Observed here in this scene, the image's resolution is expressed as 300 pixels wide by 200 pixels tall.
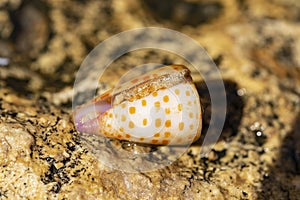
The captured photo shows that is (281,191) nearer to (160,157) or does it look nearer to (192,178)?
(192,178)

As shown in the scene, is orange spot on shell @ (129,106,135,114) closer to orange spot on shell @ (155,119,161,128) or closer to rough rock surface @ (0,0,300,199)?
orange spot on shell @ (155,119,161,128)

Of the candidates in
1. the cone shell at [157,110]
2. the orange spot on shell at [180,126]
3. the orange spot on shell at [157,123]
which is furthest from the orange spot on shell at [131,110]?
the orange spot on shell at [180,126]

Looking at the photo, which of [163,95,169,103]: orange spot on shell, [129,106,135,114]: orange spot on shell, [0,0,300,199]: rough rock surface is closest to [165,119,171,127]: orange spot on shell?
[163,95,169,103]: orange spot on shell

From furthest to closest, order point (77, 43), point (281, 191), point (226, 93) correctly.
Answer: point (77, 43) → point (226, 93) → point (281, 191)

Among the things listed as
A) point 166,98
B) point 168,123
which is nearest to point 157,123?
point 168,123

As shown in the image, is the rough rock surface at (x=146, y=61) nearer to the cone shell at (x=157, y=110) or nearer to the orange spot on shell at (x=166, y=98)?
the cone shell at (x=157, y=110)

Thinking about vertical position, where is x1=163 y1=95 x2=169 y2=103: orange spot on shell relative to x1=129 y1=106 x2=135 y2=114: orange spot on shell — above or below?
above

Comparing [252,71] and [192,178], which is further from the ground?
[252,71]

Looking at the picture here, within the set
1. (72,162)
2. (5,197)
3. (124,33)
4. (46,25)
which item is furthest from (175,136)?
(46,25)
